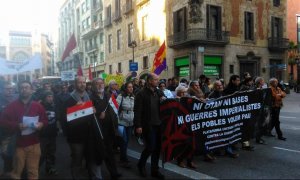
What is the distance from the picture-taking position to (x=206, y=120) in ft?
22.9

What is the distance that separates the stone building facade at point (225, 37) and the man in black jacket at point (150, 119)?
18.3 metres

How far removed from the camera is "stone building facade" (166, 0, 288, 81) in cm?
2469

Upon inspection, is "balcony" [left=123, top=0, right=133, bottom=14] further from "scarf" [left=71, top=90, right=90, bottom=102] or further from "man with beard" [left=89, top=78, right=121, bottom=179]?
"scarf" [left=71, top=90, right=90, bottom=102]

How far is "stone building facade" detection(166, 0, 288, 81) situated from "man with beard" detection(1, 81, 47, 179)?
1975cm

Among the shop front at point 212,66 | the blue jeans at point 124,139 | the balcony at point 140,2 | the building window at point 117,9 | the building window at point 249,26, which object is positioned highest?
the building window at point 117,9

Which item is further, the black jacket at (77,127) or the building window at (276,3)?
the building window at (276,3)

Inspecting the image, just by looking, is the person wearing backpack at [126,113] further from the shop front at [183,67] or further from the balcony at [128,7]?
the balcony at [128,7]

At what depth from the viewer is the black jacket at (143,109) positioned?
598 centimetres

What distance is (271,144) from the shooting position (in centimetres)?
889

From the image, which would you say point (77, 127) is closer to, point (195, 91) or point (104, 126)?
point (104, 126)

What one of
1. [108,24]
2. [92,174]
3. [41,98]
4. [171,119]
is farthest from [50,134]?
[108,24]

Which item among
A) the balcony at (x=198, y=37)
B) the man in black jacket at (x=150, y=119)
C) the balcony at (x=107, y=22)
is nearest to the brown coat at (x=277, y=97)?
the man in black jacket at (x=150, y=119)

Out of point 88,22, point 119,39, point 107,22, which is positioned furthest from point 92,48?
point 119,39

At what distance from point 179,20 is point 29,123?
22852mm
